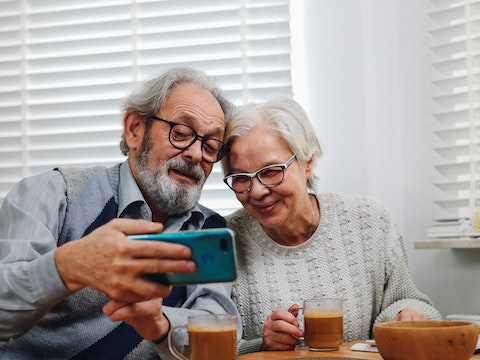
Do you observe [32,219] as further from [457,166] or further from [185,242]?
[457,166]

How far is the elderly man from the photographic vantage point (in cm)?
106

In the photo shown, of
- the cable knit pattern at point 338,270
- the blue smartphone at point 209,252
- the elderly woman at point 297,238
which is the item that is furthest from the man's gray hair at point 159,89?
the blue smartphone at point 209,252

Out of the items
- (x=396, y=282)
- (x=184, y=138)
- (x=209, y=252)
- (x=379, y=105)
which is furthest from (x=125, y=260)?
(x=379, y=105)

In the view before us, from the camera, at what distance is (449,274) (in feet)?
7.04

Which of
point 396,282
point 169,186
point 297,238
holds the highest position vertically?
point 169,186

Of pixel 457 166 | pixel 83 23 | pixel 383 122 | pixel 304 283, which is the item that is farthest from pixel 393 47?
pixel 83 23

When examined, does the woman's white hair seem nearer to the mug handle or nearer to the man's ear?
the man's ear

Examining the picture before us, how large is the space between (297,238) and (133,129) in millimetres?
586

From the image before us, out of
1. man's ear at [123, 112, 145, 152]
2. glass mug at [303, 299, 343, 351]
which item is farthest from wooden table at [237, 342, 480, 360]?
man's ear at [123, 112, 145, 152]

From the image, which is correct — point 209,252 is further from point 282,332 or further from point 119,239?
point 282,332

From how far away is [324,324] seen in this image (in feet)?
4.75

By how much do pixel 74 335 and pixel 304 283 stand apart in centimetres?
66

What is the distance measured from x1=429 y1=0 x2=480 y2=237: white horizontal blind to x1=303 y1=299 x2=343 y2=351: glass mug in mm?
736

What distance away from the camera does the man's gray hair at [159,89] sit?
70.7 inches
